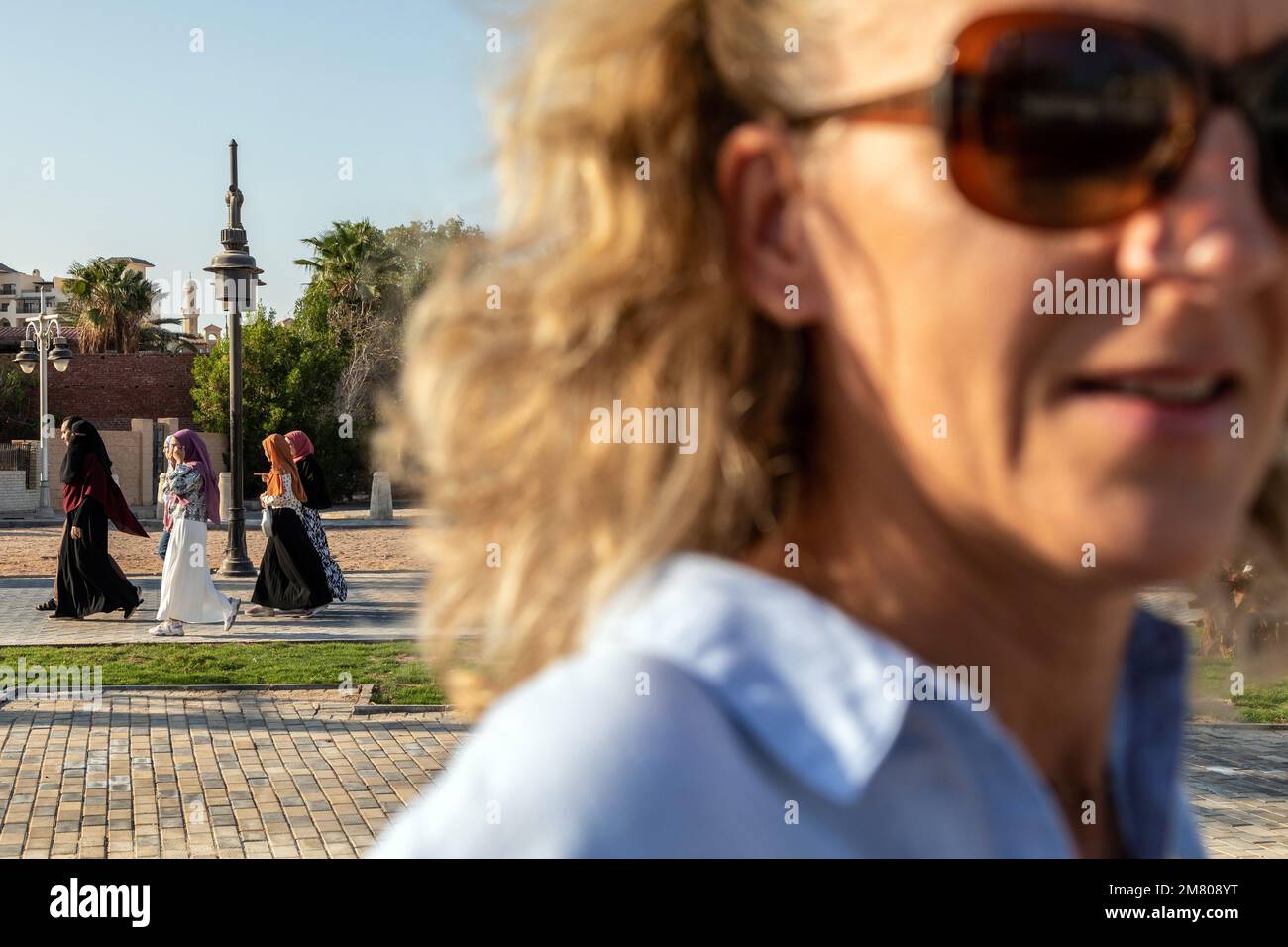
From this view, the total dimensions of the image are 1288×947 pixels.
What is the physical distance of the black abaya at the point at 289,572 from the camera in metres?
14.8

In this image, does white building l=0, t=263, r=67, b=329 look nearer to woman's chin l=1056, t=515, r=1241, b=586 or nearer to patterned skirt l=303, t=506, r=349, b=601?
patterned skirt l=303, t=506, r=349, b=601

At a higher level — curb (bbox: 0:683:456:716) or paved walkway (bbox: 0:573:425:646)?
curb (bbox: 0:683:456:716)

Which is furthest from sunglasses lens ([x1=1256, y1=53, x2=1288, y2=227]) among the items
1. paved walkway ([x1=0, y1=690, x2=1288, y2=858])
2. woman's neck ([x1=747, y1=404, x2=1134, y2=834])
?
paved walkway ([x1=0, y1=690, x2=1288, y2=858])

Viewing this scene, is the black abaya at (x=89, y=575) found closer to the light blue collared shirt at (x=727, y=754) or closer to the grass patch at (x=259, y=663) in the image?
the grass patch at (x=259, y=663)

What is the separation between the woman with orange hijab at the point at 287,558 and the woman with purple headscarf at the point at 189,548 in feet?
2.70

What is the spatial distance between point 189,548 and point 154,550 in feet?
43.4

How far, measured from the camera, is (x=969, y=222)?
0.98 m

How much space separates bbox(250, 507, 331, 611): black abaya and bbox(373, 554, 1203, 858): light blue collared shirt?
1428 centimetres

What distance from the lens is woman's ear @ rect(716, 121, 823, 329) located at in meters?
1.09

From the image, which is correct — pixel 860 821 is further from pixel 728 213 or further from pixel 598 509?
pixel 728 213

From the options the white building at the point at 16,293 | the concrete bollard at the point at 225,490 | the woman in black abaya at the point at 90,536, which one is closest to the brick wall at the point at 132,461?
the concrete bollard at the point at 225,490

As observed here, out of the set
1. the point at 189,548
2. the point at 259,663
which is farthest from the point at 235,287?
the point at 259,663

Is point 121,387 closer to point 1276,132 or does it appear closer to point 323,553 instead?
point 323,553

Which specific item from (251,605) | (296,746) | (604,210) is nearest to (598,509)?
(604,210)
